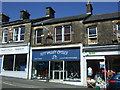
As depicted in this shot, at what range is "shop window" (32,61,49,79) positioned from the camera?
686 inches

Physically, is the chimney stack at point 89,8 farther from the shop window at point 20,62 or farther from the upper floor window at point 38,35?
the shop window at point 20,62

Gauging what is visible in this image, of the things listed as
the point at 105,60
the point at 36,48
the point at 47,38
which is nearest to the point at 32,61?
the point at 36,48

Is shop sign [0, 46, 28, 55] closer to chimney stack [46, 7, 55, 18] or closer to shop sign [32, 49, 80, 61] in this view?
shop sign [32, 49, 80, 61]

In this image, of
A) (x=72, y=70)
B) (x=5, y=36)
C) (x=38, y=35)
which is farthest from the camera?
(x=5, y=36)

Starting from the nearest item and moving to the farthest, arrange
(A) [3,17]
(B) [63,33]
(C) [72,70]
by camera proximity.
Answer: (C) [72,70]
(B) [63,33]
(A) [3,17]

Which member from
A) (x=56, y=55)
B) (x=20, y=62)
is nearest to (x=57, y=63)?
(x=56, y=55)

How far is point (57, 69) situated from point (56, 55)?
1.45 meters

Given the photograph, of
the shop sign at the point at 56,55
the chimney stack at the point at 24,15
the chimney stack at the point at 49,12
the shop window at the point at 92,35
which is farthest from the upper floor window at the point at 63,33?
the chimney stack at the point at 24,15

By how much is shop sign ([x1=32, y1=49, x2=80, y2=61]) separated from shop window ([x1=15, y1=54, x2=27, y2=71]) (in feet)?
4.20

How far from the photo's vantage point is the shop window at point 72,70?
1595 cm

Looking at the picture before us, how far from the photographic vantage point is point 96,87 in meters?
13.9

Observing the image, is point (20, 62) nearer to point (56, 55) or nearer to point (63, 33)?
point (56, 55)

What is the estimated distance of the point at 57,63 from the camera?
1709 centimetres

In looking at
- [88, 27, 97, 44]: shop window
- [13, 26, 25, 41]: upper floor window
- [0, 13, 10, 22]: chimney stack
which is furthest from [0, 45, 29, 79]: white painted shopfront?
[88, 27, 97, 44]: shop window
